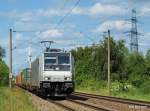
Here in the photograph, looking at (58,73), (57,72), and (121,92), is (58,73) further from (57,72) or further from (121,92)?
(121,92)

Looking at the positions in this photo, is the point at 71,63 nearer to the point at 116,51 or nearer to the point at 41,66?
the point at 41,66

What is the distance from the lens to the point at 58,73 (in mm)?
36906

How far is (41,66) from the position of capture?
38125 mm

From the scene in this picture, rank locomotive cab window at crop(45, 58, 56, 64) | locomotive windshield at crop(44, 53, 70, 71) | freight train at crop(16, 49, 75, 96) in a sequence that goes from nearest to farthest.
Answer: freight train at crop(16, 49, 75, 96)
locomotive windshield at crop(44, 53, 70, 71)
locomotive cab window at crop(45, 58, 56, 64)

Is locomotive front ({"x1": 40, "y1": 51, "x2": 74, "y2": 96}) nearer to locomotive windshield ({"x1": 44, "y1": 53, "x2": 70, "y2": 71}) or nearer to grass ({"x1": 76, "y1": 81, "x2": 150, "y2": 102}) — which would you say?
locomotive windshield ({"x1": 44, "y1": 53, "x2": 70, "y2": 71})

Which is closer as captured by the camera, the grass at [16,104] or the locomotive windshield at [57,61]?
the grass at [16,104]

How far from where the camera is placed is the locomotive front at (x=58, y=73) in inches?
1454

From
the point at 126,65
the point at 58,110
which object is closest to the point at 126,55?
the point at 126,65

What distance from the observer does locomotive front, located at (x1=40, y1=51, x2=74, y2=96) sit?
3694cm

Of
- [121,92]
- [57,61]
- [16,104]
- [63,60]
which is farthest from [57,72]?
[121,92]

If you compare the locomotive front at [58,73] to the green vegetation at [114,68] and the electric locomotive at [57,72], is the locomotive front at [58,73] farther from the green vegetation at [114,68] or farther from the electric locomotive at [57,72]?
the green vegetation at [114,68]

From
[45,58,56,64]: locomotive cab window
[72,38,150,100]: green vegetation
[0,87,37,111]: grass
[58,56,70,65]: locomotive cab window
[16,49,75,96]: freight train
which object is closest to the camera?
[0,87,37,111]: grass

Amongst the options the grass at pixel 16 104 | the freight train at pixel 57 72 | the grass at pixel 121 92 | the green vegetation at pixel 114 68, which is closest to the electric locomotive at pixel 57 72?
the freight train at pixel 57 72

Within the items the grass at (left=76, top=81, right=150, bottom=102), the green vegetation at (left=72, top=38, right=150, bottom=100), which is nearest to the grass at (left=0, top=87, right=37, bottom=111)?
the grass at (left=76, top=81, right=150, bottom=102)
